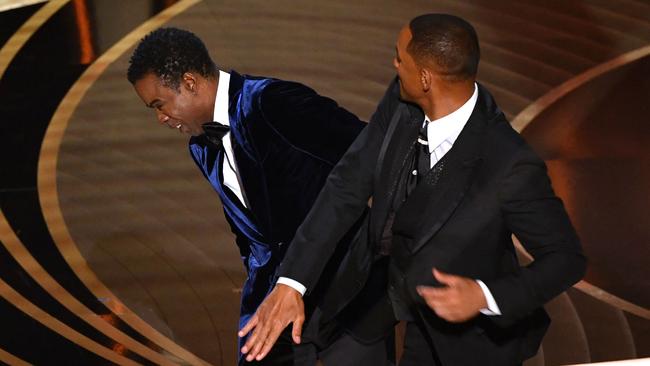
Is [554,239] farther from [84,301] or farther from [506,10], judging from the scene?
[506,10]

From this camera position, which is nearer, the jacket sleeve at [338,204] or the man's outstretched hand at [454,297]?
the man's outstretched hand at [454,297]

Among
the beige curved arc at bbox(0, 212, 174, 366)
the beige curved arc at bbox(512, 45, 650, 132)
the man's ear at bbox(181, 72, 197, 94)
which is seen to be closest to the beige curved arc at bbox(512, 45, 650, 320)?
the beige curved arc at bbox(512, 45, 650, 132)

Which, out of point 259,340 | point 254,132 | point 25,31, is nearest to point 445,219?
point 259,340

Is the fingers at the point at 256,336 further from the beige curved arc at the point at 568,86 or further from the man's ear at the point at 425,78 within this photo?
the beige curved arc at the point at 568,86

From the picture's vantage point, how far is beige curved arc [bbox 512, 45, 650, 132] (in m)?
5.31

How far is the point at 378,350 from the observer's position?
2.86 metres

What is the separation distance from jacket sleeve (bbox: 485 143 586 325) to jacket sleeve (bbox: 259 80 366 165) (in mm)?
587

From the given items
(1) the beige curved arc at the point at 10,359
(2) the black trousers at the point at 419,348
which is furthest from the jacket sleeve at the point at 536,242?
→ (1) the beige curved arc at the point at 10,359

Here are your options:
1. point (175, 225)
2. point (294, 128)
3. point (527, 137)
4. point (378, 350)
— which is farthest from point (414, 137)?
point (527, 137)

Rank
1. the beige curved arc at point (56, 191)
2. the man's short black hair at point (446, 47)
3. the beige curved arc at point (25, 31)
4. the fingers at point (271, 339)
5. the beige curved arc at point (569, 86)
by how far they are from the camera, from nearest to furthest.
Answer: the man's short black hair at point (446, 47) < the fingers at point (271, 339) < the beige curved arc at point (56, 191) < the beige curved arc at point (569, 86) < the beige curved arc at point (25, 31)

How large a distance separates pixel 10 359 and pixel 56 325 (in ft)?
0.84

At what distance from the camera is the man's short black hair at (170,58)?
2.81 meters

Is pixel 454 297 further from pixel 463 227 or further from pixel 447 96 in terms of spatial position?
pixel 447 96

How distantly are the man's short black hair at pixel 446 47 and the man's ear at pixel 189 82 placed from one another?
2.31ft
